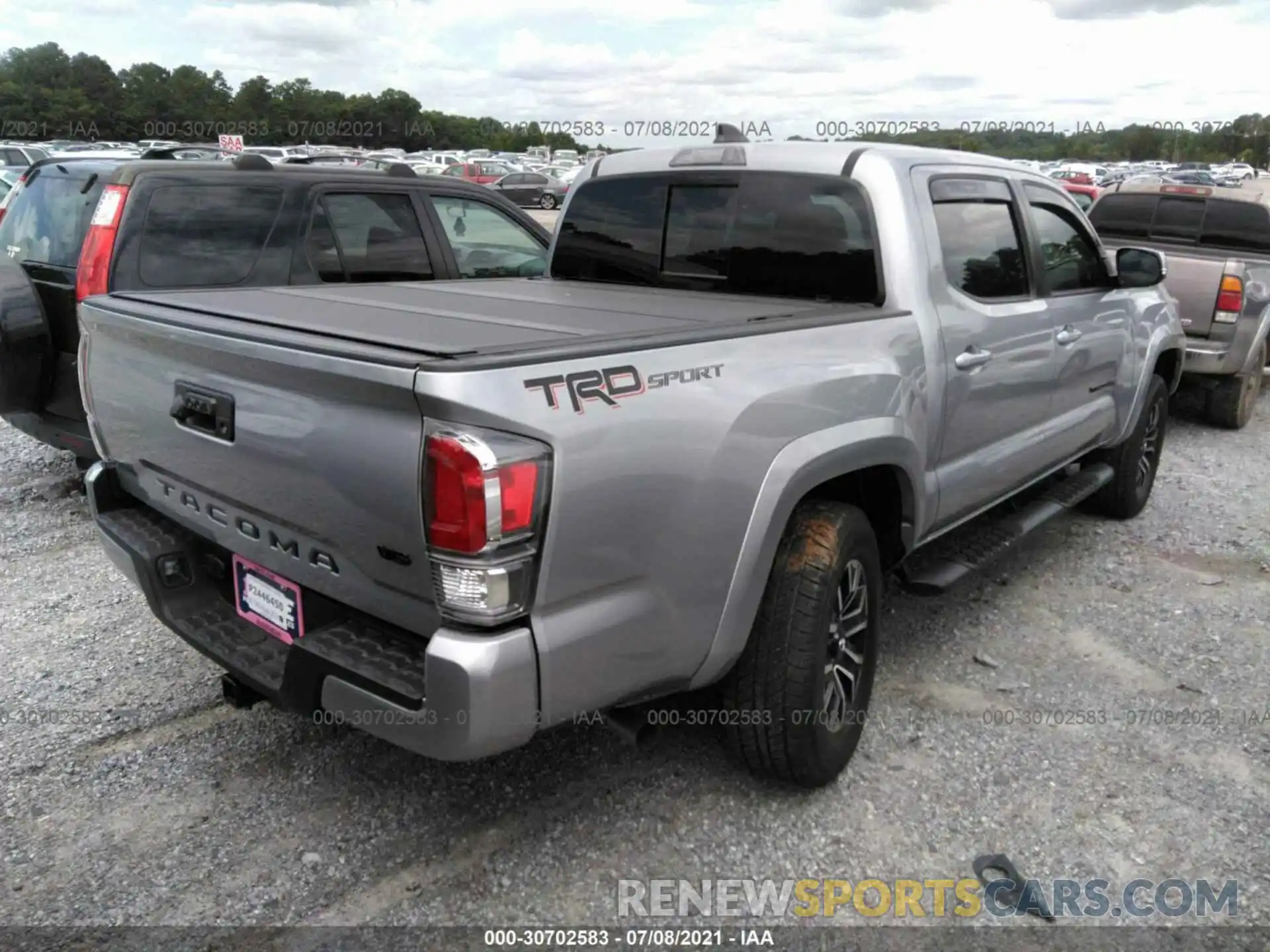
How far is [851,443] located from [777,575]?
442mm

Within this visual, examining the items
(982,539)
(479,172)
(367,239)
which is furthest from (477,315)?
(479,172)

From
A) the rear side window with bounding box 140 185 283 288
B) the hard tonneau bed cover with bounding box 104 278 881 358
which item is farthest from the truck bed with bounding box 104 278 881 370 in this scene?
the rear side window with bounding box 140 185 283 288

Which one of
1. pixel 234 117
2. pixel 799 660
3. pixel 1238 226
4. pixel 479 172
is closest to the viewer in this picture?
pixel 799 660

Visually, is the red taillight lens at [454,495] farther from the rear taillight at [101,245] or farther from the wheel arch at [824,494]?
the rear taillight at [101,245]

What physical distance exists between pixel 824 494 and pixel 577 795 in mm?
1209

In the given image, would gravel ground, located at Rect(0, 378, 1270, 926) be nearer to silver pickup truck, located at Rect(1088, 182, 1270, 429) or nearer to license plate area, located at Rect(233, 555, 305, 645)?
license plate area, located at Rect(233, 555, 305, 645)

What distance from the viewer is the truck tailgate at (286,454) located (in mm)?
2098

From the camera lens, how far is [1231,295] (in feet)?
24.4

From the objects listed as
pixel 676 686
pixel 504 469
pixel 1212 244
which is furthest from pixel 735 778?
pixel 1212 244

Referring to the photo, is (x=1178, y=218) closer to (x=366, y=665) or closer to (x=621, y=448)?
(x=621, y=448)

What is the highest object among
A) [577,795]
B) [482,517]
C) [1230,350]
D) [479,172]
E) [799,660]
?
[479,172]

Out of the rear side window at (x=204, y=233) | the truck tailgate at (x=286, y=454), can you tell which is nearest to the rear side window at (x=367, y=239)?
the rear side window at (x=204, y=233)

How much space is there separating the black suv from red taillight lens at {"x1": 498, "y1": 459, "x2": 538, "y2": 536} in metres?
3.52

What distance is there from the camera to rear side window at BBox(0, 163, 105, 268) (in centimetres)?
500
